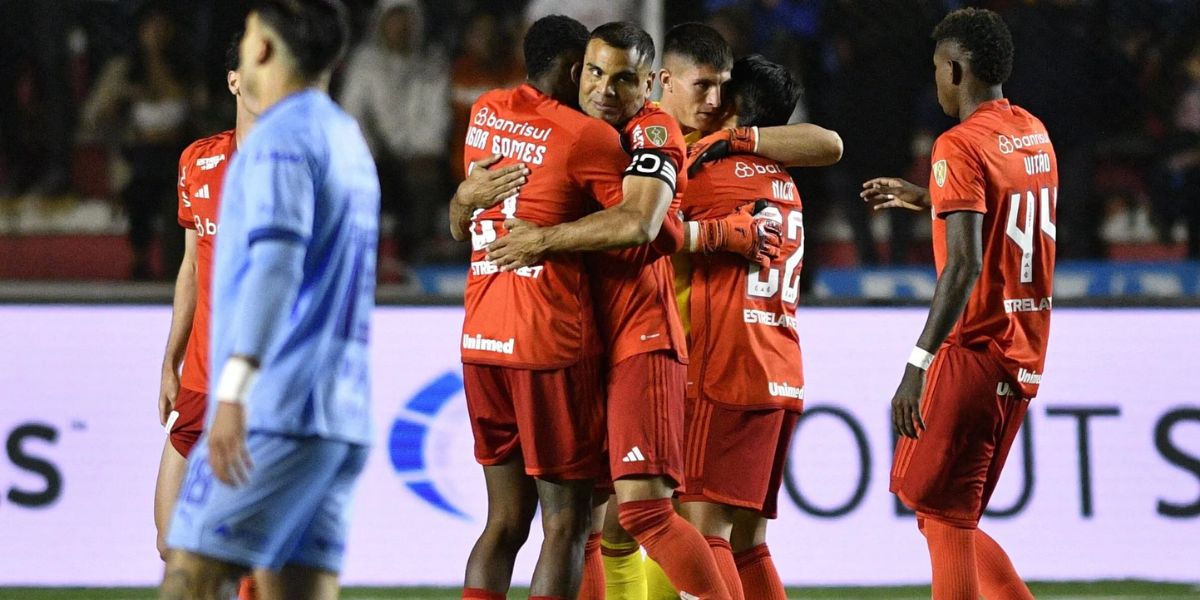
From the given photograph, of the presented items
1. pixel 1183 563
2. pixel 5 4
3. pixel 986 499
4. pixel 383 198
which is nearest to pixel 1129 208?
pixel 1183 563

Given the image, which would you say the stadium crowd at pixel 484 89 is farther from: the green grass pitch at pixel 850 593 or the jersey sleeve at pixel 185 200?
the jersey sleeve at pixel 185 200

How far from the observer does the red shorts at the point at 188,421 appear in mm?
5301

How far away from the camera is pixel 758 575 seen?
5.32 meters

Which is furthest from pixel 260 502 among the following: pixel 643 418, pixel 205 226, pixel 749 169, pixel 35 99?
pixel 35 99

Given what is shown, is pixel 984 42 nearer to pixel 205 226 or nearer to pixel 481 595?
pixel 481 595

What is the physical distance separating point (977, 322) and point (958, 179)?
0.47m

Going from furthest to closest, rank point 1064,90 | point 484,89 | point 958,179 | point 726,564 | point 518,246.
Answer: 1. point 484,89
2. point 1064,90
3. point 726,564
4. point 958,179
5. point 518,246

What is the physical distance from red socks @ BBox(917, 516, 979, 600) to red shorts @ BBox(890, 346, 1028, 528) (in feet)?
0.12

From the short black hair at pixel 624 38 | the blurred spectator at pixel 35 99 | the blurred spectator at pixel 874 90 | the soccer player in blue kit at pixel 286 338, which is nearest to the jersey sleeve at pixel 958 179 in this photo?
the short black hair at pixel 624 38

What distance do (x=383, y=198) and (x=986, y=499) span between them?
18.6ft

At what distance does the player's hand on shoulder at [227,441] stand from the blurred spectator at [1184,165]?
24.0 ft

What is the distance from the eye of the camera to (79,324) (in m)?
7.38

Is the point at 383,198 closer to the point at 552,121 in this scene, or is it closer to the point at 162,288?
the point at 162,288

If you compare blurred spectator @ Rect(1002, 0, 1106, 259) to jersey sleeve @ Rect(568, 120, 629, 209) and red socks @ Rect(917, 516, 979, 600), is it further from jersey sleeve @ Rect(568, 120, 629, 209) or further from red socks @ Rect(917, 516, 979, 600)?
jersey sleeve @ Rect(568, 120, 629, 209)
